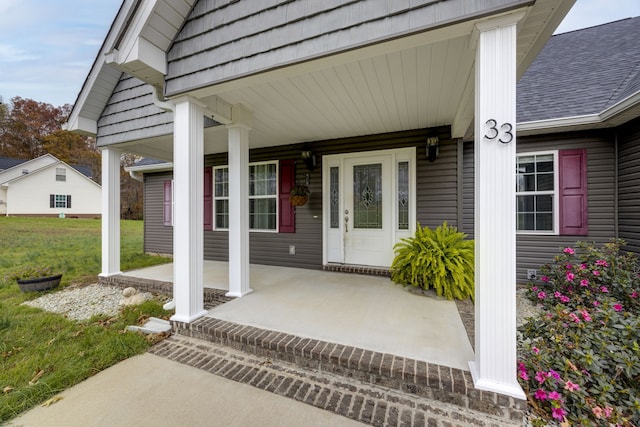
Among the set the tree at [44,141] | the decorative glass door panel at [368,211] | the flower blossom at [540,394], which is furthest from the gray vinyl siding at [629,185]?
the tree at [44,141]

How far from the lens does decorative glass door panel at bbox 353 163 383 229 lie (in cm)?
443

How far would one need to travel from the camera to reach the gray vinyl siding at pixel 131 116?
3.71 metres

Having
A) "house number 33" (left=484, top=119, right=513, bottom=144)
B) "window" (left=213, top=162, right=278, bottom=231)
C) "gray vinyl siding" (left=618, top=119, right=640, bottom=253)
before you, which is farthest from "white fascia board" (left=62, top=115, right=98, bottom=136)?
"gray vinyl siding" (left=618, top=119, right=640, bottom=253)

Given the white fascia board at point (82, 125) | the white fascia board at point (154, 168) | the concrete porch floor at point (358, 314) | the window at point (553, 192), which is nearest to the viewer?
the concrete porch floor at point (358, 314)

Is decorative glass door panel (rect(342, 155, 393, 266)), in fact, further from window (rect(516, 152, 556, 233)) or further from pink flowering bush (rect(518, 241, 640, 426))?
pink flowering bush (rect(518, 241, 640, 426))

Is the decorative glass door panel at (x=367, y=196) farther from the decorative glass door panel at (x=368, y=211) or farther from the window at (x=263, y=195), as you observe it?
the window at (x=263, y=195)

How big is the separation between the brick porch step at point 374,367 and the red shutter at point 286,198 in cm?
268

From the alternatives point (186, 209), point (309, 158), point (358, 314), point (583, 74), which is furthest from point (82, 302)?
point (583, 74)

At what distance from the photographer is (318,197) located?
476 centimetres

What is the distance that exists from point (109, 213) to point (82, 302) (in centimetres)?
154

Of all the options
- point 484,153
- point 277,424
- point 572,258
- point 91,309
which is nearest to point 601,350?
point 484,153

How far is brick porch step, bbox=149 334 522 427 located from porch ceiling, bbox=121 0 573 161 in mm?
2411

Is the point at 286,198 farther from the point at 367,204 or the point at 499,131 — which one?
the point at 499,131

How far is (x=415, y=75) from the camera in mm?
2525
